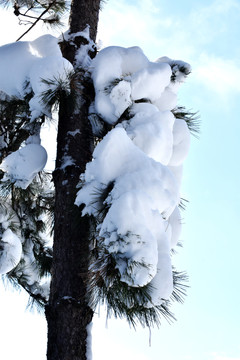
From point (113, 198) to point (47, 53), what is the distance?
1.38 metres

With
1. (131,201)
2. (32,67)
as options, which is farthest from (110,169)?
(32,67)

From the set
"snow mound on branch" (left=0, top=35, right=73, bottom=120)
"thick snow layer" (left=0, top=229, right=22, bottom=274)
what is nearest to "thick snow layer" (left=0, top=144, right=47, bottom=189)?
"snow mound on branch" (left=0, top=35, right=73, bottom=120)

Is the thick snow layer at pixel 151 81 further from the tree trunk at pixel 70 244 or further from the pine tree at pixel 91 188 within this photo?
the tree trunk at pixel 70 244

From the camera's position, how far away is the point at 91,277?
2348mm

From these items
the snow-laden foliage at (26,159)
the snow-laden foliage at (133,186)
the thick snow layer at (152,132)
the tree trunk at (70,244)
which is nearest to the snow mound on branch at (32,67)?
the snow-laden foliage at (26,159)

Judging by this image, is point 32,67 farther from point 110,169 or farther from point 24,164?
point 110,169

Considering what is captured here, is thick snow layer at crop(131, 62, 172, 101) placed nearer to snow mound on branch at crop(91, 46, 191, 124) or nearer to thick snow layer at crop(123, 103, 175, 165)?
snow mound on branch at crop(91, 46, 191, 124)

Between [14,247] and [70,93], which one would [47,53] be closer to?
[70,93]

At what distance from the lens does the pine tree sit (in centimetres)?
239

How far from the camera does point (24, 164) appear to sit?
3.16 m

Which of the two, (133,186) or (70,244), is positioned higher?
(133,186)

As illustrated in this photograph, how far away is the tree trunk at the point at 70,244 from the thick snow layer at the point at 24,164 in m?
0.14

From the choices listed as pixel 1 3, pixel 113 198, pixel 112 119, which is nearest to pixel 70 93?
pixel 112 119

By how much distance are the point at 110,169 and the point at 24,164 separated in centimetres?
82
